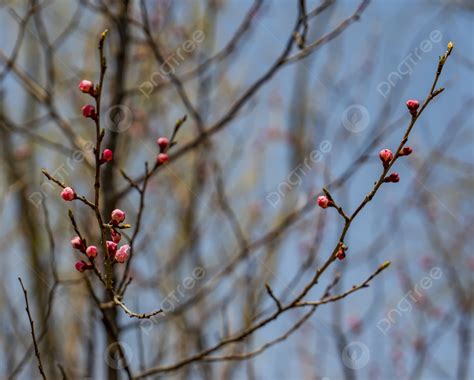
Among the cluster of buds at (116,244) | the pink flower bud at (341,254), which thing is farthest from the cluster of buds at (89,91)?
the pink flower bud at (341,254)

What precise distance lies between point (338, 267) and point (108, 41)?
205 cm

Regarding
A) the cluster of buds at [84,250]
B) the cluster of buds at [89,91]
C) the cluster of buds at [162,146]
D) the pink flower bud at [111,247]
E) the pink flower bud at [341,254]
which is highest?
the cluster of buds at [162,146]

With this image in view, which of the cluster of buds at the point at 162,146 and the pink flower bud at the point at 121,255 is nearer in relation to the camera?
the pink flower bud at the point at 121,255

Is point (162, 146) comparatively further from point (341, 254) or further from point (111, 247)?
point (341, 254)

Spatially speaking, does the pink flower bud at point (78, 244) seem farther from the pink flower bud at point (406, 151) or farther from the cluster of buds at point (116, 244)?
the pink flower bud at point (406, 151)

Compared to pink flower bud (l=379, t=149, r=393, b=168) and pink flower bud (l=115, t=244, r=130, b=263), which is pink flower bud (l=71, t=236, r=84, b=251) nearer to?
pink flower bud (l=115, t=244, r=130, b=263)

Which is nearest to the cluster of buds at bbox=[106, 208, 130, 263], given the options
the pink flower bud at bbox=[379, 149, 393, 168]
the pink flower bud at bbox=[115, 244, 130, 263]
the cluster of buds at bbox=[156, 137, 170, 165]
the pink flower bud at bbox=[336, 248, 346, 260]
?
the pink flower bud at bbox=[115, 244, 130, 263]

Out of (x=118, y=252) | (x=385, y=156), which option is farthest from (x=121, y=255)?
(x=385, y=156)

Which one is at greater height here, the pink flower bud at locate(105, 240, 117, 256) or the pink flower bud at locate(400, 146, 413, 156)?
the pink flower bud at locate(105, 240, 117, 256)

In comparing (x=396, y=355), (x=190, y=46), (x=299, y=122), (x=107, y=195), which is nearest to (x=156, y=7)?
(x=190, y=46)

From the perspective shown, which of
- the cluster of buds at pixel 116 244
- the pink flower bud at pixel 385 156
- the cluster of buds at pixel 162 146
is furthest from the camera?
the cluster of buds at pixel 162 146

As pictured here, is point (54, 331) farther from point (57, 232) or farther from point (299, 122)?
point (299, 122)

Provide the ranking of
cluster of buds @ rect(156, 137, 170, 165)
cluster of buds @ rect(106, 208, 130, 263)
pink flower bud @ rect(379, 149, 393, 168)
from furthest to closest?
cluster of buds @ rect(156, 137, 170, 165), pink flower bud @ rect(379, 149, 393, 168), cluster of buds @ rect(106, 208, 130, 263)

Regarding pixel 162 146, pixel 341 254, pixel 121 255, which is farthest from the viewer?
pixel 162 146
